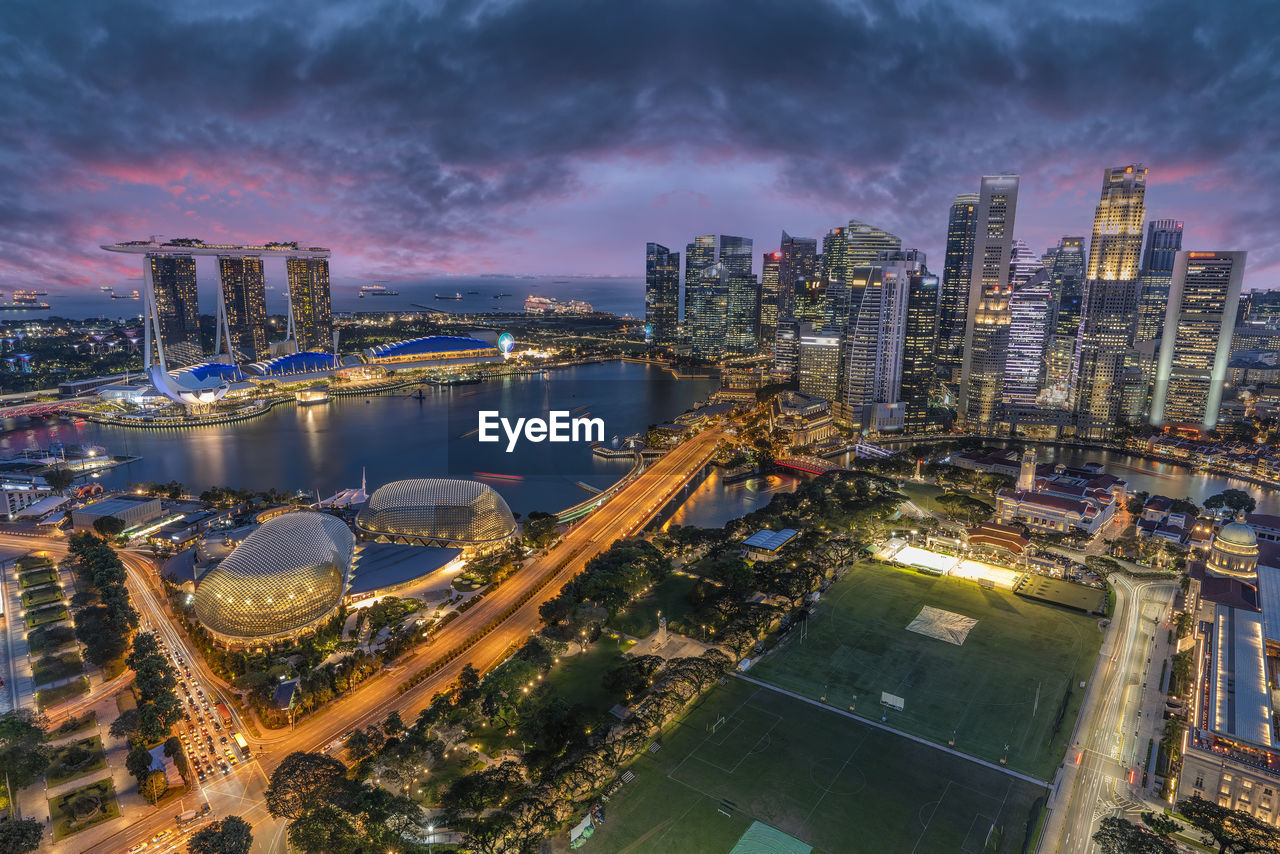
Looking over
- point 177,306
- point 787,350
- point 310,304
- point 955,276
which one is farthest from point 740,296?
point 177,306

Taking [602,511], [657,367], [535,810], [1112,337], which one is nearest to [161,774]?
[535,810]

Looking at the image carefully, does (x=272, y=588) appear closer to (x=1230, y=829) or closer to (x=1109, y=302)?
(x=1230, y=829)

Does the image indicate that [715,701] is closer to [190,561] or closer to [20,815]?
[20,815]

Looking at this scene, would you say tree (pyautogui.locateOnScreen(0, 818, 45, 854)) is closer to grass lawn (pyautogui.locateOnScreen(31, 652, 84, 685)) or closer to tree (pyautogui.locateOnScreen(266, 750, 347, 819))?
tree (pyautogui.locateOnScreen(266, 750, 347, 819))

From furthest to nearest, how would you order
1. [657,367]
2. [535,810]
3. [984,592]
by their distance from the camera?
[657,367] → [984,592] → [535,810]

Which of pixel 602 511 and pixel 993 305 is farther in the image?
pixel 993 305

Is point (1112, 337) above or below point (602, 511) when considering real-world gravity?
above

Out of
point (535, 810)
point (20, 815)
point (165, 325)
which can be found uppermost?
point (165, 325)

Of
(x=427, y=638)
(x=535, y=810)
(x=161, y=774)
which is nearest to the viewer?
(x=535, y=810)
